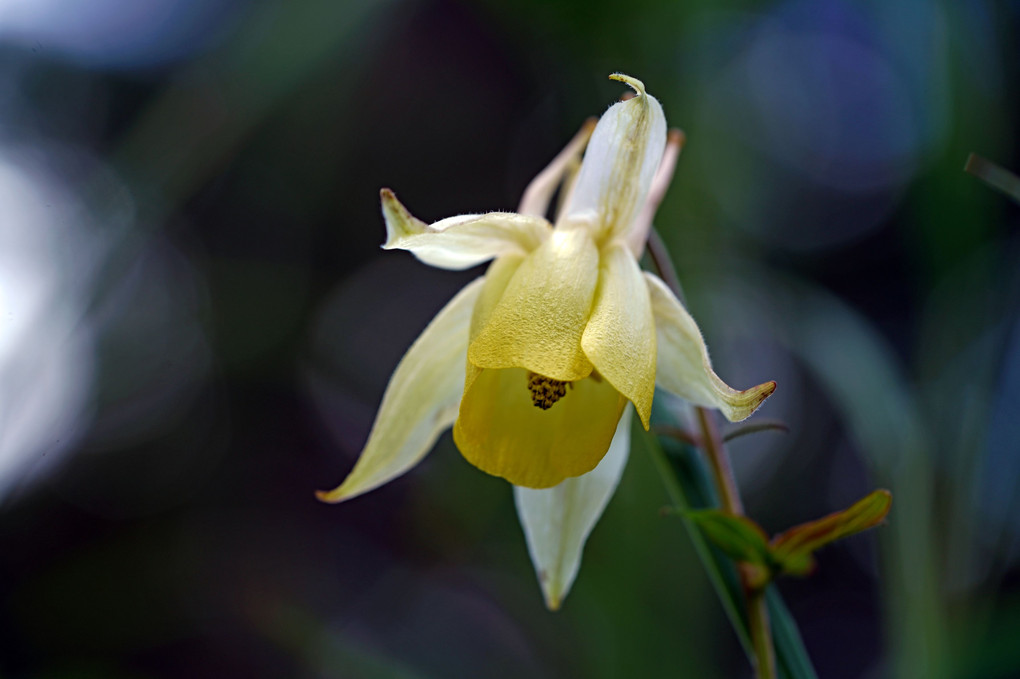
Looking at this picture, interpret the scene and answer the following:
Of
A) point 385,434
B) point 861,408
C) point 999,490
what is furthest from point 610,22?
point 385,434

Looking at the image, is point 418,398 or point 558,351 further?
point 418,398

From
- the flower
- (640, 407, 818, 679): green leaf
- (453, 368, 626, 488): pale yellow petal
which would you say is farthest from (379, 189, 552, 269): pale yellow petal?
(640, 407, 818, 679): green leaf

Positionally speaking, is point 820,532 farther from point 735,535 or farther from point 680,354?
point 680,354

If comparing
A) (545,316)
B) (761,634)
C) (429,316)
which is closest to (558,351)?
(545,316)

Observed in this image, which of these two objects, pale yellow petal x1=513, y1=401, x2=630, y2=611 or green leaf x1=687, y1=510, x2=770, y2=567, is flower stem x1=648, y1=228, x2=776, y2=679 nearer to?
green leaf x1=687, y1=510, x2=770, y2=567

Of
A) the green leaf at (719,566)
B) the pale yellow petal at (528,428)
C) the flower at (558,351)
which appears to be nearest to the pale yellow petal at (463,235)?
the flower at (558,351)

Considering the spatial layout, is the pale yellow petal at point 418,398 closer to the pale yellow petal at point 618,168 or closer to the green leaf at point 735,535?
the pale yellow petal at point 618,168
